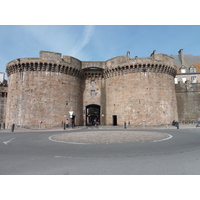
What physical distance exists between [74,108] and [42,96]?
5821 mm

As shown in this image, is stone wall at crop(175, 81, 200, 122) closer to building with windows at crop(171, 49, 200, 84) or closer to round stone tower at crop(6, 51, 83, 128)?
building with windows at crop(171, 49, 200, 84)

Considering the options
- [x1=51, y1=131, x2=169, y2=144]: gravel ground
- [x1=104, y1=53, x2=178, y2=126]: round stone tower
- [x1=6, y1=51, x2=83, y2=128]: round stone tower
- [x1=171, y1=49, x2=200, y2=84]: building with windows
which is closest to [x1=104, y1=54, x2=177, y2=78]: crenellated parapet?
[x1=104, y1=53, x2=178, y2=126]: round stone tower

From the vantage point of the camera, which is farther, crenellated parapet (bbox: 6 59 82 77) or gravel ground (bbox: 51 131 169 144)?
crenellated parapet (bbox: 6 59 82 77)

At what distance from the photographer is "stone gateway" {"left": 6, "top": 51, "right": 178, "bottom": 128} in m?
22.6

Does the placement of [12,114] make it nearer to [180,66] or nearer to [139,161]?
[139,161]

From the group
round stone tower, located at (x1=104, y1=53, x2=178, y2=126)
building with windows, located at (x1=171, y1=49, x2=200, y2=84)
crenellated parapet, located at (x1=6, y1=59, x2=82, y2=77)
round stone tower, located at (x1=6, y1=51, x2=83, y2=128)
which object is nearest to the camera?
round stone tower, located at (x1=6, y1=51, x2=83, y2=128)

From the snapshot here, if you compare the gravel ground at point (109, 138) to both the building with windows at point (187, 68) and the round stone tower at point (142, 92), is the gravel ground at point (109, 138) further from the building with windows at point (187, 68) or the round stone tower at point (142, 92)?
the building with windows at point (187, 68)

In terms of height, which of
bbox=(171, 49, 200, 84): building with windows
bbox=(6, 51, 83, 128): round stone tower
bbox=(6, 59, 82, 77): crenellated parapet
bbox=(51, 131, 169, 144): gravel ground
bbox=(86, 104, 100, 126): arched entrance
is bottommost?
bbox=(51, 131, 169, 144): gravel ground

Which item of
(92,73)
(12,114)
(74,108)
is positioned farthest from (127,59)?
(12,114)

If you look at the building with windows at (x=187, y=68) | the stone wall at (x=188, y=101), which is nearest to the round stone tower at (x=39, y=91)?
the stone wall at (x=188, y=101)

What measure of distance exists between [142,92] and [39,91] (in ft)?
55.1

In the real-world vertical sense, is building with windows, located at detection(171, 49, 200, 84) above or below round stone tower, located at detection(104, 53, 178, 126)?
above

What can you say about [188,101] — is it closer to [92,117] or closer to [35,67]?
[92,117]

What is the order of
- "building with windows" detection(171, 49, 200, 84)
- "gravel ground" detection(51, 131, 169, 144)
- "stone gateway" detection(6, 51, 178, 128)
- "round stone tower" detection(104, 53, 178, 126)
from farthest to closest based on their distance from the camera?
1. "building with windows" detection(171, 49, 200, 84)
2. "round stone tower" detection(104, 53, 178, 126)
3. "stone gateway" detection(6, 51, 178, 128)
4. "gravel ground" detection(51, 131, 169, 144)
